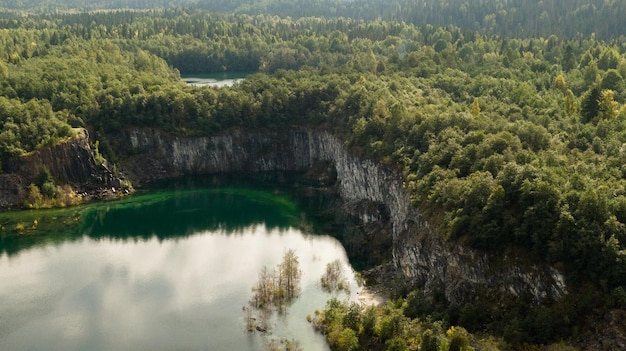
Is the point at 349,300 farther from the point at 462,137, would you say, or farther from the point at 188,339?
the point at 462,137

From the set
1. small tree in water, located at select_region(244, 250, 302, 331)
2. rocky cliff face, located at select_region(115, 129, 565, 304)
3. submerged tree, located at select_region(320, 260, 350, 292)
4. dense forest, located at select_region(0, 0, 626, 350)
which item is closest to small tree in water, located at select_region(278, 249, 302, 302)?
small tree in water, located at select_region(244, 250, 302, 331)

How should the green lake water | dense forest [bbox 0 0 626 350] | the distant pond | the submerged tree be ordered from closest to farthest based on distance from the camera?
dense forest [bbox 0 0 626 350]
the green lake water
the submerged tree
the distant pond

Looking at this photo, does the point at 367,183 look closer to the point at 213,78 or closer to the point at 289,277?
the point at 289,277

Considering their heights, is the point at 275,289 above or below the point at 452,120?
below

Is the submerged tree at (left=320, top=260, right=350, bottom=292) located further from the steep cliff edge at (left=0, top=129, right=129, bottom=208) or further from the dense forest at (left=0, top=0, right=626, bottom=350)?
the steep cliff edge at (left=0, top=129, right=129, bottom=208)

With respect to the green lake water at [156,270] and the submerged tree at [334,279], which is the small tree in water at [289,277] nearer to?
the green lake water at [156,270]

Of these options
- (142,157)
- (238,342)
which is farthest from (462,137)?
(142,157)

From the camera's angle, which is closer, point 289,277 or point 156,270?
point 289,277

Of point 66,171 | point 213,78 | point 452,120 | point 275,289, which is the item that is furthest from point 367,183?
point 213,78
